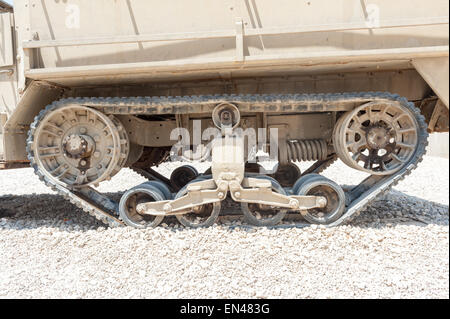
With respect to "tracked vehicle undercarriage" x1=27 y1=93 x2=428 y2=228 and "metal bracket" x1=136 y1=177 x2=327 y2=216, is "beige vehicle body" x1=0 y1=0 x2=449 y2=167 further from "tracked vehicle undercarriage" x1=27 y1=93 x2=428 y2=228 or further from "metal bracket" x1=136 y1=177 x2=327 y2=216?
"metal bracket" x1=136 y1=177 x2=327 y2=216

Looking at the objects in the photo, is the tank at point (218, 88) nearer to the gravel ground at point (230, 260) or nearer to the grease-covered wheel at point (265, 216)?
the grease-covered wheel at point (265, 216)

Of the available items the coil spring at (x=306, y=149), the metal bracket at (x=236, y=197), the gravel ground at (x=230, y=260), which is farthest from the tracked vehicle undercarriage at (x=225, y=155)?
the coil spring at (x=306, y=149)

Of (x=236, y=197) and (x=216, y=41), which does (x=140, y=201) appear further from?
(x=216, y=41)

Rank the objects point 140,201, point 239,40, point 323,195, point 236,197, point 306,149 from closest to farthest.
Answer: point 239,40, point 236,197, point 323,195, point 140,201, point 306,149

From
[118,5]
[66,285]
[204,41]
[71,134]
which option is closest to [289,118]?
[204,41]

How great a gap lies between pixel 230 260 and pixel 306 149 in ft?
7.27

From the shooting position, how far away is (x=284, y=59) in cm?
362

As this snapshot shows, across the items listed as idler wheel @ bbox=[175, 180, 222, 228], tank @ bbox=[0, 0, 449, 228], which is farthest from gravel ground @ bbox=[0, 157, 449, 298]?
tank @ bbox=[0, 0, 449, 228]

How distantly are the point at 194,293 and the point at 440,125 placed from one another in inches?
157

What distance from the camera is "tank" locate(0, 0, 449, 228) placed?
3646mm

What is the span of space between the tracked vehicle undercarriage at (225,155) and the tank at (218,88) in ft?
0.05

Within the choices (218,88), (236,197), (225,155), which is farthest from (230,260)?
(218,88)

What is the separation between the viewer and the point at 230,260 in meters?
3.18

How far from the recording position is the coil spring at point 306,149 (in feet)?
15.5
